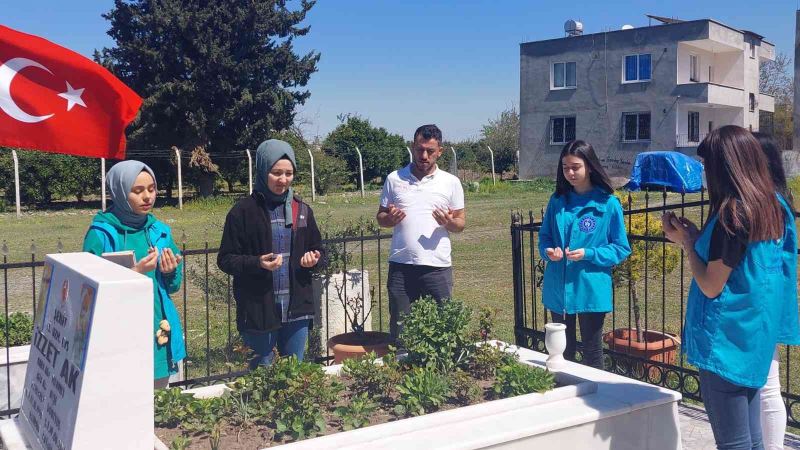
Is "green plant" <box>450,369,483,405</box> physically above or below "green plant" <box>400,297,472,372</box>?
below

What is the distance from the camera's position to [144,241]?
12.2 ft

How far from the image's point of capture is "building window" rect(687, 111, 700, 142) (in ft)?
115

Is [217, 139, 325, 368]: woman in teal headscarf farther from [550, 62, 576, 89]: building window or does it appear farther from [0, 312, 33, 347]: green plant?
[550, 62, 576, 89]: building window

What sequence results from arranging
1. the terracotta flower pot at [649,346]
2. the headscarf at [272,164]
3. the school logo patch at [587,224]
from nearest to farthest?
the headscarf at [272,164] < the school logo patch at [587,224] < the terracotta flower pot at [649,346]

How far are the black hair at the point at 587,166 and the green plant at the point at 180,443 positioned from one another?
2494 mm

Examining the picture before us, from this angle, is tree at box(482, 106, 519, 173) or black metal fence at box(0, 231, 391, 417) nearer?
black metal fence at box(0, 231, 391, 417)

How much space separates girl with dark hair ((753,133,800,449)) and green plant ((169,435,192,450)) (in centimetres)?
242

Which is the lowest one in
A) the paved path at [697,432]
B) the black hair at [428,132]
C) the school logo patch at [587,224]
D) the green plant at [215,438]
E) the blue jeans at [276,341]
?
the paved path at [697,432]

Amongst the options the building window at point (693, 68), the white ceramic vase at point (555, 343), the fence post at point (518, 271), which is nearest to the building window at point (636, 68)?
the building window at point (693, 68)

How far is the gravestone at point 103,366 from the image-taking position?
103 inches

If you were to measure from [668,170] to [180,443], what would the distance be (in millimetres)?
23512

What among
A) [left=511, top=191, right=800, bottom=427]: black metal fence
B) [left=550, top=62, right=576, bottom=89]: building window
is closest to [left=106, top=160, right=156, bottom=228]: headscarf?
[left=511, top=191, right=800, bottom=427]: black metal fence

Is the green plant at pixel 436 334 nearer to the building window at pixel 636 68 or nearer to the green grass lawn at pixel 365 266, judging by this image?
the green grass lawn at pixel 365 266

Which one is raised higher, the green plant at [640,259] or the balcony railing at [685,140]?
the balcony railing at [685,140]
